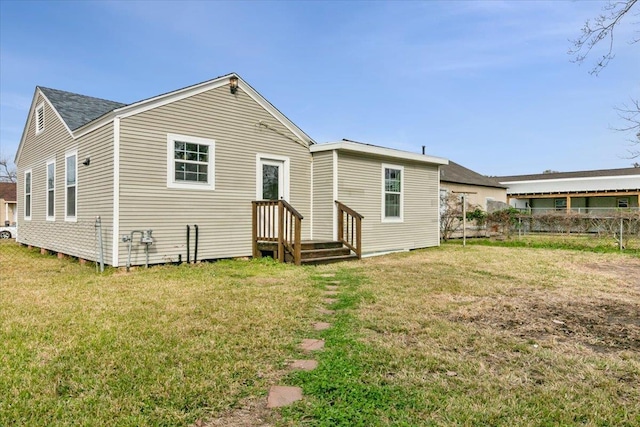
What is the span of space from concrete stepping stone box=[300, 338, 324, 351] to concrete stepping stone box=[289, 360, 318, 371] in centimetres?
29

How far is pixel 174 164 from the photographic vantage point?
8.38 metres

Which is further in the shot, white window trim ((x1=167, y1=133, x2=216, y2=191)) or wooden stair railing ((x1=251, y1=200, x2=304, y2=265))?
wooden stair railing ((x1=251, y1=200, x2=304, y2=265))

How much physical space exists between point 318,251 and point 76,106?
8084 mm

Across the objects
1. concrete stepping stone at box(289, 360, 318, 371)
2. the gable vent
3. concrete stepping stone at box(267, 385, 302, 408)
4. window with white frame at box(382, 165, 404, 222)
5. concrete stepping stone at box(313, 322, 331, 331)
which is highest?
the gable vent

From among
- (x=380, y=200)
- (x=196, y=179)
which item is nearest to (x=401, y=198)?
(x=380, y=200)

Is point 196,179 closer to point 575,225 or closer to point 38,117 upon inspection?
point 38,117

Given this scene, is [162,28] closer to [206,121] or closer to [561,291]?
[206,121]

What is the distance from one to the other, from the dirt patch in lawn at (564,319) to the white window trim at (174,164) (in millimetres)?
6172

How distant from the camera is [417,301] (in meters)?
5.22

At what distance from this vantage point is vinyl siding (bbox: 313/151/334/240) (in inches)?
408

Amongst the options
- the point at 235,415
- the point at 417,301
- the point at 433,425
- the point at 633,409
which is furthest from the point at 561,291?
the point at 235,415

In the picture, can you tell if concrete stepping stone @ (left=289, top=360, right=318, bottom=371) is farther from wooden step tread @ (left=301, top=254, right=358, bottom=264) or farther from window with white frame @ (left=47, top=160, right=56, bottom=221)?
window with white frame @ (left=47, top=160, right=56, bottom=221)

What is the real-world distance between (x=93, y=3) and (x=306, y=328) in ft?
37.8

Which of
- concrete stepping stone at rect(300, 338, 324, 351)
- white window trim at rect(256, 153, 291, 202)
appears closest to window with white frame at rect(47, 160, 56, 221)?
white window trim at rect(256, 153, 291, 202)
